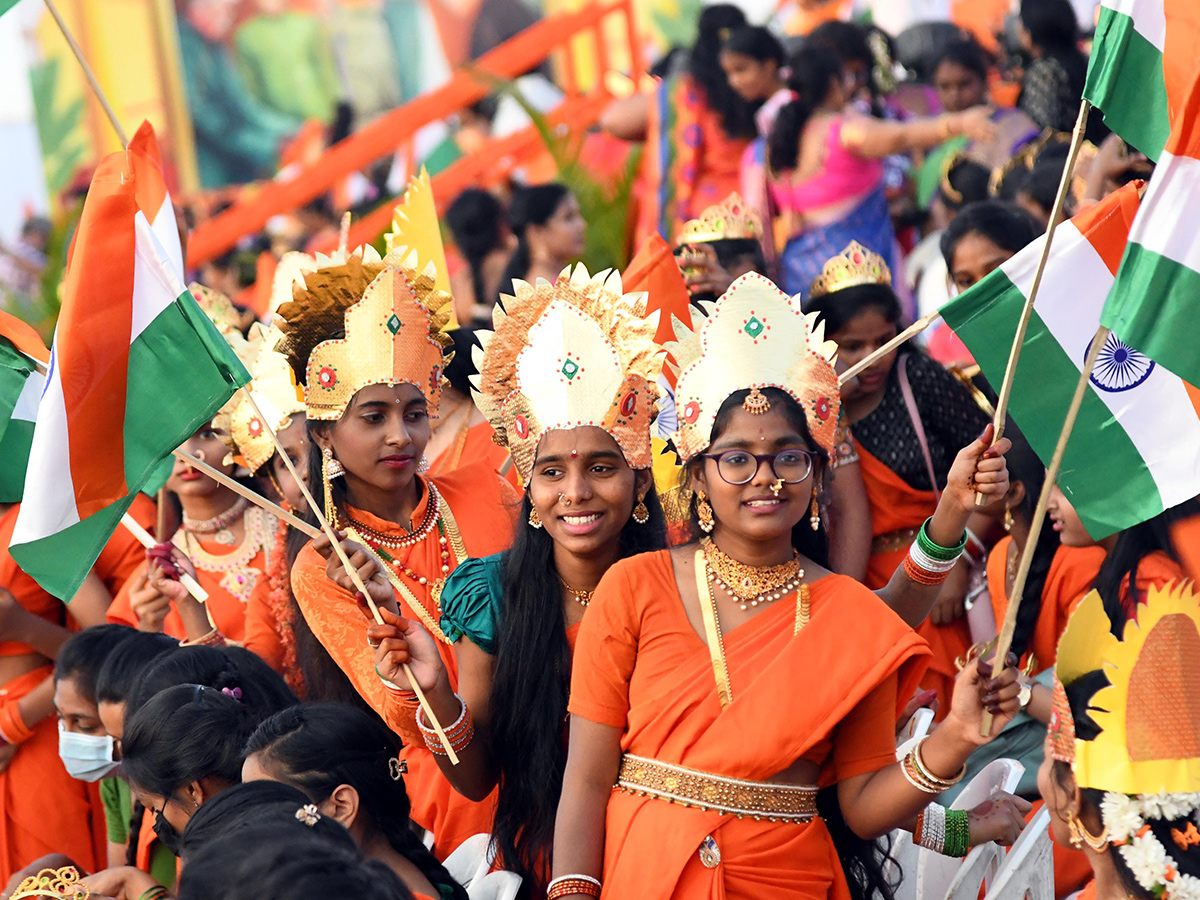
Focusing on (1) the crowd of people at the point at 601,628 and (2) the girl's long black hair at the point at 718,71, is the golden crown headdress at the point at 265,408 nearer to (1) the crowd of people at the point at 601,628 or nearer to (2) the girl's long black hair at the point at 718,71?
(1) the crowd of people at the point at 601,628

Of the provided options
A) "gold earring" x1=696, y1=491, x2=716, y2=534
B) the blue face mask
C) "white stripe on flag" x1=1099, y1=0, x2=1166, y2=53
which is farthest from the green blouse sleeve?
"white stripe on flag" x1=1099, y1=0, x2=1166, y2=53

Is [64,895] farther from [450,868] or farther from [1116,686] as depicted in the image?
[1116,686]

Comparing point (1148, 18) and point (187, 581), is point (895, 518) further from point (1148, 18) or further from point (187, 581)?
point (187, 581)

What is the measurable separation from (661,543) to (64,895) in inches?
57.7

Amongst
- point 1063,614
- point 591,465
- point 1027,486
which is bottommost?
point 1063,614

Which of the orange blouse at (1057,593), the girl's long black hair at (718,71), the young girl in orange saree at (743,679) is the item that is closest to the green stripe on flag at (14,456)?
the young girl in orange saree at (743,679)

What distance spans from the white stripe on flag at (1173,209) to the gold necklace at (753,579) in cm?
90

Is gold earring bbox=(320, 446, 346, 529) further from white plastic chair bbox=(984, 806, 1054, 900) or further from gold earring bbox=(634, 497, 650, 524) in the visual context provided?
white plastic chair bbox=(984, 806, 1054, 900)

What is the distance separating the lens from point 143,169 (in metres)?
3.71

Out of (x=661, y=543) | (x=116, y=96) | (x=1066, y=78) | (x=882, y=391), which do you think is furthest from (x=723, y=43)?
(x=116, y=96)

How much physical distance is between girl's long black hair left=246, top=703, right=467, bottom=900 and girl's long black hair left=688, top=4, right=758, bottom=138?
4555mm

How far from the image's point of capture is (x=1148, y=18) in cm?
296

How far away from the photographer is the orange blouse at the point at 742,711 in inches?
112

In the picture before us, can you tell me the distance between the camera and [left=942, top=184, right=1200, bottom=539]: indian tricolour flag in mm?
3164
